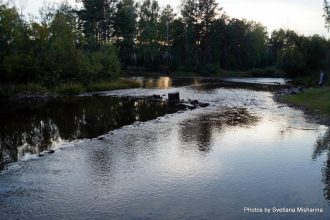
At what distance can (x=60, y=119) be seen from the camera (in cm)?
3275

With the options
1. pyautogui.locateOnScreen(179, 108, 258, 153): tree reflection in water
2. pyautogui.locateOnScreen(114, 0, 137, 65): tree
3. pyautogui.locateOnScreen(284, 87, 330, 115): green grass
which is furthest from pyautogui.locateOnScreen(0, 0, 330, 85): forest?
pyautogui.locateOnScreen(179, 108, 258, 153): tree reflection in water

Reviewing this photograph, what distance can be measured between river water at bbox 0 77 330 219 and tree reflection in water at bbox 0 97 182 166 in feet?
0.36

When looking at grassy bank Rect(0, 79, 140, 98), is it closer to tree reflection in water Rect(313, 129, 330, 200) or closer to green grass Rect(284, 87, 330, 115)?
green grass Rect(284, 87, 330, 115)

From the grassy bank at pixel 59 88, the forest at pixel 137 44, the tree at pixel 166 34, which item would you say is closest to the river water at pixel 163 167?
the grassy bank at pixel 59 88

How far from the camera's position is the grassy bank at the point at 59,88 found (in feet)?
164

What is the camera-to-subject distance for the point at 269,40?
159125 mm

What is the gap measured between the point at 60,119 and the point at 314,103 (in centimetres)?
2677

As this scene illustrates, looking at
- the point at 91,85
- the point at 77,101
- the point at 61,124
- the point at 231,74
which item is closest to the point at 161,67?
the point at 231,74

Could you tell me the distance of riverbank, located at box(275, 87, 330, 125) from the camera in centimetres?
3197

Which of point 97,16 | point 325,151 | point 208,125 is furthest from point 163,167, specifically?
point 97,16

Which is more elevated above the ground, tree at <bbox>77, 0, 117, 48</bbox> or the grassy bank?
tree at <bbox>77, 0, 117, 48</bbox>

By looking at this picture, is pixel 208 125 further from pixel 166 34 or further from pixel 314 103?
pixel 166 34

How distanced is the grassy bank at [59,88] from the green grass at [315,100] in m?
31.3

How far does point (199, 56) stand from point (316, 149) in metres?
109
